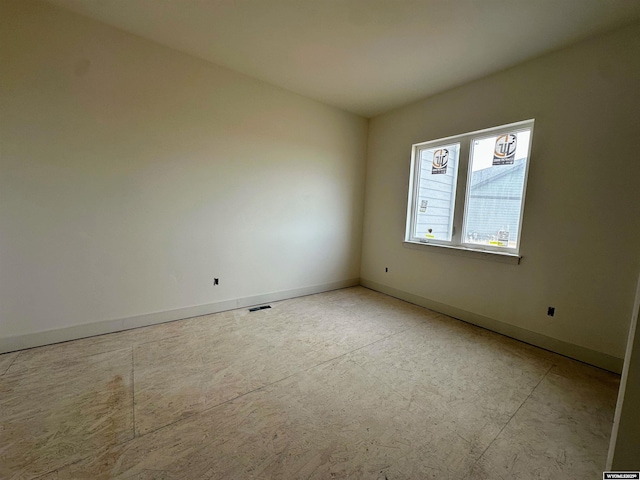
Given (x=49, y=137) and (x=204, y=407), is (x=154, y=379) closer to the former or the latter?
(x=204, y=407)

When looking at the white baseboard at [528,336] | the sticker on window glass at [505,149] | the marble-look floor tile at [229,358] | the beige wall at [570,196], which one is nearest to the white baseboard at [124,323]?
the marble-look floor tile at [229,358]

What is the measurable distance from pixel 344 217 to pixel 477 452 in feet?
11.1

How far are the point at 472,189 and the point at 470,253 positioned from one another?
792 mm

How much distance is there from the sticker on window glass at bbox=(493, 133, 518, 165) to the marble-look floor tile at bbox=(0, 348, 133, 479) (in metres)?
4.00

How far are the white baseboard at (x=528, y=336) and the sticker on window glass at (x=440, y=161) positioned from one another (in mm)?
1810

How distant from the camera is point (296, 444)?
57.0 inches

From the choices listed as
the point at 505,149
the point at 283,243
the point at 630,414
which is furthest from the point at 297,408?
the point at 505,149

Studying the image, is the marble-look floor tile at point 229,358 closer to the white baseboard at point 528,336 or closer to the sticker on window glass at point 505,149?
the white baseboard at point 528,336

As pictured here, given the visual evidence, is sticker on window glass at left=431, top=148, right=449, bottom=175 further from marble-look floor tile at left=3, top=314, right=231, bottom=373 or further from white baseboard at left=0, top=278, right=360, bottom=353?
marble-look floor tile at left=3, top=314, right=231, bottom=373

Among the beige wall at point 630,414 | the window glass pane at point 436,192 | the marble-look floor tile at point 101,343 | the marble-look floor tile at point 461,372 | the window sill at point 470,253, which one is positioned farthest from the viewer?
the window glass pane at point 436,192

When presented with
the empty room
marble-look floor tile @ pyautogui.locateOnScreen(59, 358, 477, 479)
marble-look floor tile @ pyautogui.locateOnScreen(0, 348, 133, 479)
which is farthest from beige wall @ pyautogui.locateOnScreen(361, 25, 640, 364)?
marble-look floor tile @ pyautogui.locateOnScreen(0, 348, 133, 479)

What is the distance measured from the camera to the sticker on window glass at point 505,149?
290 centimetres

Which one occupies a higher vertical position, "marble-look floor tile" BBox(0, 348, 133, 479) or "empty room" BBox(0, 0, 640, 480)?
"empty room" BBox(0, 0, 640, 480)

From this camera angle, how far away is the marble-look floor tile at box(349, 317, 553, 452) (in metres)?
1.71
